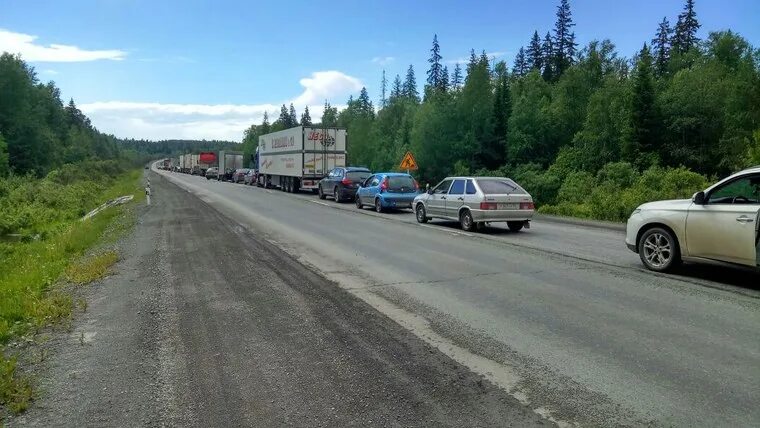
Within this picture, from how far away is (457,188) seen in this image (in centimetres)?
1647

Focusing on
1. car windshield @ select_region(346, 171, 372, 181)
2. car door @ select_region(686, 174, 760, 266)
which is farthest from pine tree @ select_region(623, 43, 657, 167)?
car door @ select_region(686, 174, 760, 266)

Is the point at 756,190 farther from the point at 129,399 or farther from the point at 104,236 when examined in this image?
the point at 104,236

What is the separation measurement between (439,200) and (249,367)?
41.9ft

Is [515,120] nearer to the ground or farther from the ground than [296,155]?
farther from the ground

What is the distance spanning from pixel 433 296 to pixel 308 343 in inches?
99.4

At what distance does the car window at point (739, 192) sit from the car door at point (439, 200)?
28.8 feet

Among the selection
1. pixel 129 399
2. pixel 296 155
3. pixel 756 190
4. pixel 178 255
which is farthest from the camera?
pixel 296 155

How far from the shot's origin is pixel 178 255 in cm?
1125

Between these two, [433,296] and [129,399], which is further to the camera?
[433,296]

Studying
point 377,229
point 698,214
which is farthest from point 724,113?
point 698,214

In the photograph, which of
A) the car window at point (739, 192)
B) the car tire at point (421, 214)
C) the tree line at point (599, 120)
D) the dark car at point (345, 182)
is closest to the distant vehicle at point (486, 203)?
the car tire at point (421, 214)

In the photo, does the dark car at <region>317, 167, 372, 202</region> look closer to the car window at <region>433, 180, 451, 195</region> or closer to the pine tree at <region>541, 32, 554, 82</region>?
the car window at <region>433, 180, 451, 195</region>

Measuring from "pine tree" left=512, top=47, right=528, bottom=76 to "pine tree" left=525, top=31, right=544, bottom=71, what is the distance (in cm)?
92

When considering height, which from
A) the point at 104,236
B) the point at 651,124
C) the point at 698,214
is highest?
the point at 651,124
